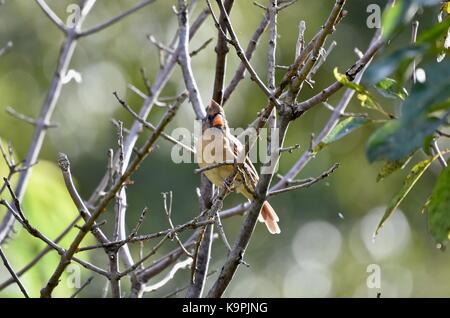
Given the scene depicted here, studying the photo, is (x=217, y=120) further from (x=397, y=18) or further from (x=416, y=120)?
(x=397, y=18)

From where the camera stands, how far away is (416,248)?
954 cm

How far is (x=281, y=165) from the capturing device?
7668 millimetres

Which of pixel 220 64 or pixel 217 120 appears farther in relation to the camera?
pixel 217 120

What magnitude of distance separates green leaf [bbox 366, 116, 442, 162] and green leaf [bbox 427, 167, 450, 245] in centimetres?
33

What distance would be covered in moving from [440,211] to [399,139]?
395mm

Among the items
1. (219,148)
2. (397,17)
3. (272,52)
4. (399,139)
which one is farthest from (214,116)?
(397,17)

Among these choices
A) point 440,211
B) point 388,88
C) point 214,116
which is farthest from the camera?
point 214,116

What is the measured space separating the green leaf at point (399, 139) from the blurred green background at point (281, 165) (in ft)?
21.2

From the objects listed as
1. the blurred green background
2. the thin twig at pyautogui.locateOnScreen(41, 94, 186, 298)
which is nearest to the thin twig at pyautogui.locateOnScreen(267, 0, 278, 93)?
the thin twig at pyautogui.locateOnScreen(41, 94, 186, 298)

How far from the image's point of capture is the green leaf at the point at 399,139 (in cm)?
118

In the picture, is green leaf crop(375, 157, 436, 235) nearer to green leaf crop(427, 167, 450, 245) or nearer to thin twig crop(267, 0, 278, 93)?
green leaf crop(427, 167, 450, 245)

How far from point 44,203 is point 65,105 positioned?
598 centimetres

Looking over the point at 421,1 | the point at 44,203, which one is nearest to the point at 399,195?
the point at 421,1
